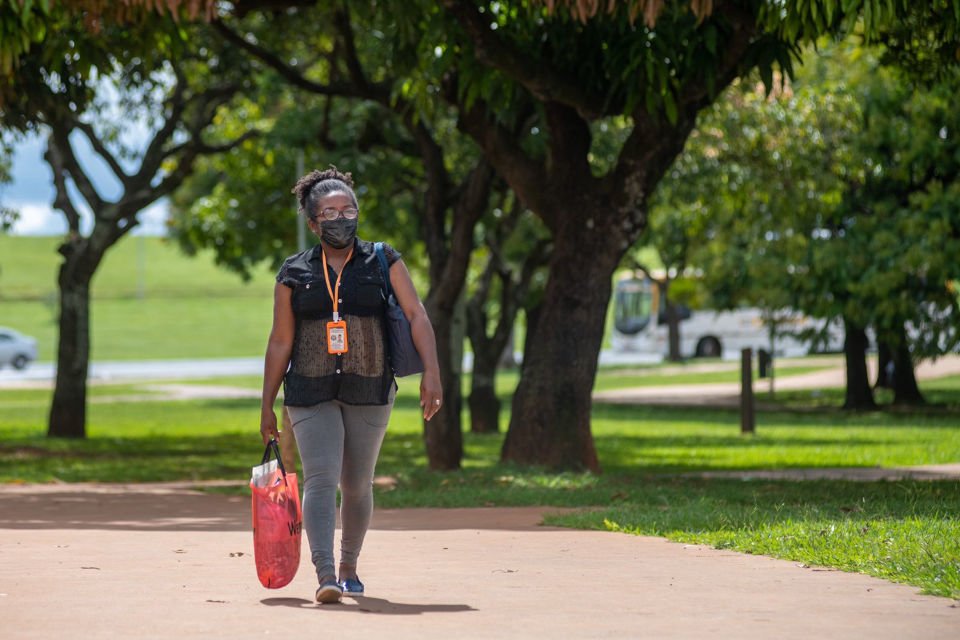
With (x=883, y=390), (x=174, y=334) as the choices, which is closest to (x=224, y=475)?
(x=883, y=390)

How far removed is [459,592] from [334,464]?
2.71ft

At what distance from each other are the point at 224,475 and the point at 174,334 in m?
63.1

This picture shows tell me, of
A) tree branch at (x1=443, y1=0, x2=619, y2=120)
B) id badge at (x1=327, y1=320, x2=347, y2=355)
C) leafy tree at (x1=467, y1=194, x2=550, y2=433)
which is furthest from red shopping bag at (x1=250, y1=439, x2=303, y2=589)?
leafy tree at (x1=467, y1=194, x2=550, y2=433)

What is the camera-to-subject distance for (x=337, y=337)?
22.5 ft

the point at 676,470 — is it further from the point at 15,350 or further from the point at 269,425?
the point at 15,350

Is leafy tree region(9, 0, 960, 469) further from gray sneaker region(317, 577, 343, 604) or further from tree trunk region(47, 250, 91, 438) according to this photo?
tree trunk region(47, 250, 91, 438)

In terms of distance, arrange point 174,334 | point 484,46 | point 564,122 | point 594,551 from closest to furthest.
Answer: point 594,551 < point 484,46 < point 564,122 < point 174,334

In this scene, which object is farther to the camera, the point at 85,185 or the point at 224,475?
the point at 85,185

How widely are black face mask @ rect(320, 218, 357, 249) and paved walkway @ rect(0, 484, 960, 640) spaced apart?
5.04 feet

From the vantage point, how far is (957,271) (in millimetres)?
25047

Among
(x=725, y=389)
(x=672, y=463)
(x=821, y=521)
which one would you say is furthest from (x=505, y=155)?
(x=725, y=389)

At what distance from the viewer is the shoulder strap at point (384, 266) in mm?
7047

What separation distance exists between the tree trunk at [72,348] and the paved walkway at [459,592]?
1310 cm

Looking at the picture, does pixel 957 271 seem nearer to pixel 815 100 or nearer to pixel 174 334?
pixel 815 100
